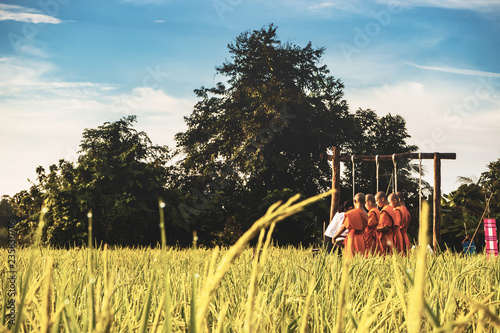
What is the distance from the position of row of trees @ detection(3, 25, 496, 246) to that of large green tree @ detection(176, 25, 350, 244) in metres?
0.06

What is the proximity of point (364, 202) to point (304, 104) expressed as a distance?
19139 mm

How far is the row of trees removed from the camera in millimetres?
18109

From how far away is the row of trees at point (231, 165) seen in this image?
59.4 feet

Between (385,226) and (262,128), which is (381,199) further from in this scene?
(262,128)

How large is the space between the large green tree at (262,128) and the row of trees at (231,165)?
0.06 metres

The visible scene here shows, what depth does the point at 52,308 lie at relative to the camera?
5.12 feet

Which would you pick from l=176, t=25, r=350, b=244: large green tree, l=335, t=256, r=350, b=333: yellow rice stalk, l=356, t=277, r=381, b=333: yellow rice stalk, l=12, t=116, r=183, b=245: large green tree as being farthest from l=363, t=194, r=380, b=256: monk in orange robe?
l=176, t=25, r=350, b=244: large green tree

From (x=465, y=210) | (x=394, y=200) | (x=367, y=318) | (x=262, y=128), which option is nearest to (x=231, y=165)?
(x=262, y=128)

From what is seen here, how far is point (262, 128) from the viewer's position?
990 inches

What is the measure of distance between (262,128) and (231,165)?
272 centimetres

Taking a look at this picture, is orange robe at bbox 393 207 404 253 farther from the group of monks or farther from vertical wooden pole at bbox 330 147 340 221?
vertical wooden pole at bbox 330 147 340 221

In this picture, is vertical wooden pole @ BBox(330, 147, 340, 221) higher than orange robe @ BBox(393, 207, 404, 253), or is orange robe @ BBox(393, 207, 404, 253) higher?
vertical wooden pole @ BBox(330, 147, 340, 221)

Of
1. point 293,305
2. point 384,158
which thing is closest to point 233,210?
point 384,158

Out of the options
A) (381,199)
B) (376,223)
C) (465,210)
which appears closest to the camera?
(376,223)
